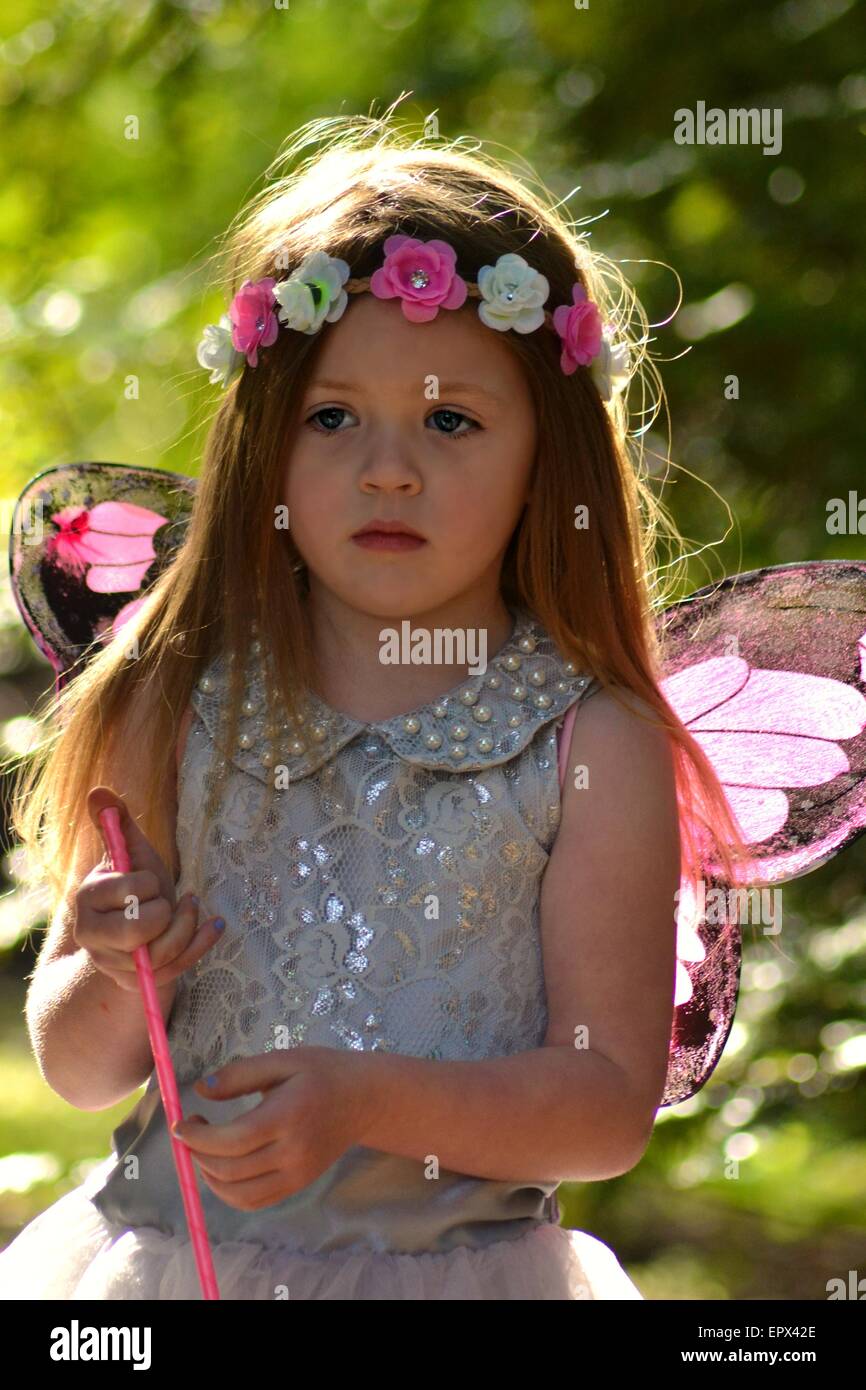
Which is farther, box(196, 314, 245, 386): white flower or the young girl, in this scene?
box(196, 314, 245, 386): white flower

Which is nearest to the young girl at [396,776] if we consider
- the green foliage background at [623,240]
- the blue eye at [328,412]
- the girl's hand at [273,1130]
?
the blue eye at [328,412]

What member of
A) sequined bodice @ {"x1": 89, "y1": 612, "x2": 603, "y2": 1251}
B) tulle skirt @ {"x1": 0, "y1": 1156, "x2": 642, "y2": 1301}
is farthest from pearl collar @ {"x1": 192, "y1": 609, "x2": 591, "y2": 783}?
tulle skirt @ {"x1": 0, "y1": 1156, "x2": 642, "y2": 1301}

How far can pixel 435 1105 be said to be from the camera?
1.21 meters

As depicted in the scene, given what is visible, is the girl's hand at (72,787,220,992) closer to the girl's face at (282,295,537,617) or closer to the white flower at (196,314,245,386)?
the girl's face at (282,295,537,617)

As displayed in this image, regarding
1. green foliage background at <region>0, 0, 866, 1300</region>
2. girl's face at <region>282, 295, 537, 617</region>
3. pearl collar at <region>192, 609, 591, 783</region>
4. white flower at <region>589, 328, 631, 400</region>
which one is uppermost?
green foliage background at <region>0, 0, 866, 1300</region>

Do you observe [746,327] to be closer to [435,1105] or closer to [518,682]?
[518,682]

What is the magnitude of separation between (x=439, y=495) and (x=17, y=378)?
2.01m

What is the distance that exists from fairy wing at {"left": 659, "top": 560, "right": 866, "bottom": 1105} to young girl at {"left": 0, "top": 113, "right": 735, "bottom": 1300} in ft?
0.32

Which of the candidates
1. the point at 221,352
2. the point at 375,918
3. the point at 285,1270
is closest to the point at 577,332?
the point at 221,352

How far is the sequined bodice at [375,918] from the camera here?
134cm

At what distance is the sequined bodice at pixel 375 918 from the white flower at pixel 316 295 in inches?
12.8

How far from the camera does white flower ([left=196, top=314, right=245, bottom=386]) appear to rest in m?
1.51

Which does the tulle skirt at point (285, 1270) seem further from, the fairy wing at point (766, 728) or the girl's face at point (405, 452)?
the girl's face at point (405, 452)
